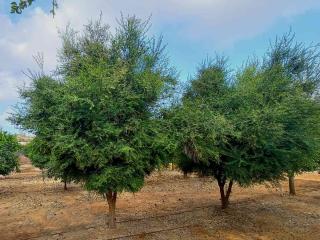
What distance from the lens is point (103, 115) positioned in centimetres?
1303

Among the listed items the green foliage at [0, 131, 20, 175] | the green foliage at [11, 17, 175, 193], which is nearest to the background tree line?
the green foliage at [11, 17, 175, 193]

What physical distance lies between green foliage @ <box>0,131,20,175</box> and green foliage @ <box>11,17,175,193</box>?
51.6 ft

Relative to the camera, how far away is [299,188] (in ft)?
87.9

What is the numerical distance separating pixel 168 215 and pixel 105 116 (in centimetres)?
700

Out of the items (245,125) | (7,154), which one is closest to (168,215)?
(245,125)

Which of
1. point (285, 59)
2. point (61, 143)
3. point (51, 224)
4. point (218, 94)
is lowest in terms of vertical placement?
point (51, 224)

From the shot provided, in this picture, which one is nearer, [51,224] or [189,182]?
[51,224]

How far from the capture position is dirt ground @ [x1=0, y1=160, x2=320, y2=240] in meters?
14.7

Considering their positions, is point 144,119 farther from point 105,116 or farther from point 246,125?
point 246,125

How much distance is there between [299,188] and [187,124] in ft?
52.9

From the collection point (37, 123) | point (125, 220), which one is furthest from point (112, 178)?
point (125, 220)

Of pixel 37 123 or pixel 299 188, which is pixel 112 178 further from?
pixel 299 188

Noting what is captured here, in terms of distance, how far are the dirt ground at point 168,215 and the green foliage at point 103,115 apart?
2.68m

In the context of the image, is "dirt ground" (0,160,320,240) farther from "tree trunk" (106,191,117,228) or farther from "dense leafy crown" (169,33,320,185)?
"dense leafy crown" (169,33,320,185)
